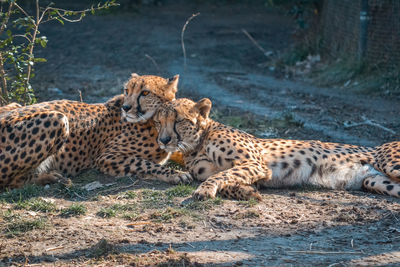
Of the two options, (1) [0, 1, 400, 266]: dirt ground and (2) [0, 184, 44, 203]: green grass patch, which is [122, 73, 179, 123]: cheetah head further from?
(2) [0, 184, 44, 203]: green grass patch

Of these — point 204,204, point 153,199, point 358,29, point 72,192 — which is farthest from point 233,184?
point 358,29

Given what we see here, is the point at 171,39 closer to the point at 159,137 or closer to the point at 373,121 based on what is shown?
the point at 373,121

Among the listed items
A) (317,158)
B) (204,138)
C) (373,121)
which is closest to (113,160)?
(204,138)

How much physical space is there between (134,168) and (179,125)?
2.01 ft

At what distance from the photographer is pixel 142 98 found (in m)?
5.56

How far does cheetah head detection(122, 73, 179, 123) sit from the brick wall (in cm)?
604

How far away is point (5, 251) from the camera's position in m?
3.75

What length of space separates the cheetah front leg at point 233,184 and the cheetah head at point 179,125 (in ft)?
1.75

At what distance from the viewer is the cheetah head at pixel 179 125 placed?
5371 millimetres

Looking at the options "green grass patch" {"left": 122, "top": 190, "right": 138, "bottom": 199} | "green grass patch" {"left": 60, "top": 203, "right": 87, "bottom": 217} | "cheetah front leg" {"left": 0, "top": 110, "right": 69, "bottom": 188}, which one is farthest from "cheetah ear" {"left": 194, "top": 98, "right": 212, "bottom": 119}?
"green grass patch" {"left": 60, "top": 203, "right": 87, "bottom": 217}

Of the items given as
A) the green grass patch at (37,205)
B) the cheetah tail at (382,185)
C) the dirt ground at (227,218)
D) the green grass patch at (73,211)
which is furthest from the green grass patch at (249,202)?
the green grass patch at (37,205)

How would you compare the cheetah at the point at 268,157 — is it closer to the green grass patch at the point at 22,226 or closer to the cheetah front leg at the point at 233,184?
the cheetah front leg at the point at 233,184

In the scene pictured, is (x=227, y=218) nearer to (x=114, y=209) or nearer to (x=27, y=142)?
(x=114, y=209)

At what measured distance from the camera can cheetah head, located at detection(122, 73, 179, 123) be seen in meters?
5.56
